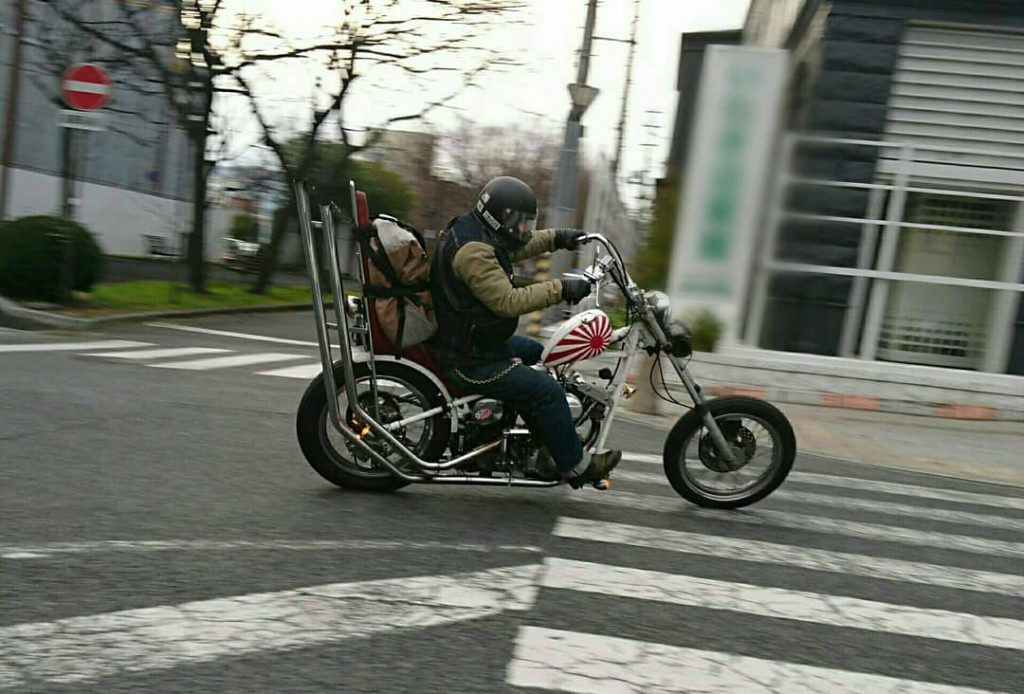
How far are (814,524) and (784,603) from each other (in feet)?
5.77

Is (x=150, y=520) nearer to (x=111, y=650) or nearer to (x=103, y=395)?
(x=111, y=650)

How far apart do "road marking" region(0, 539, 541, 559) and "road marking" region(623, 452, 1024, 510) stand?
311 cm

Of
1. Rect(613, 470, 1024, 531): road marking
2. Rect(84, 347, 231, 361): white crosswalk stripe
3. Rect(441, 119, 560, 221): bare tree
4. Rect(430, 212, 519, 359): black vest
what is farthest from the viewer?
Rect(441, 119, 560, 221): bare tree

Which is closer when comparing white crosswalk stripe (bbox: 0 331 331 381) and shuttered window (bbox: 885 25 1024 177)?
white crosswalk stripe (bbox: 0 331 331 381)

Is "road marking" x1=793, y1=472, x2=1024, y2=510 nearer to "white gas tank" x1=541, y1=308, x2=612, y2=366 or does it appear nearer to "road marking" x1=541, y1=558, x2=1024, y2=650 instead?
"white gas tank" x1=541, y1=308, x2=612, y2=366

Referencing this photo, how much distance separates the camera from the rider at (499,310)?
17.7 ft

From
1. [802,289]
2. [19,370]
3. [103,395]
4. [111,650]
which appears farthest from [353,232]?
[802,289]

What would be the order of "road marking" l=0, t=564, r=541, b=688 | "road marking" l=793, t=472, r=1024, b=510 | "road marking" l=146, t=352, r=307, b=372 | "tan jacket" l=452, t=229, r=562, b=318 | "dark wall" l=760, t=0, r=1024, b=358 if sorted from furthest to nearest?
"dark wall" l=760, t=0, r=1024, b=358 < "road marking" l=146, t=352, r=307, b=372 < "road marking" l=793, t=472, r=1024, b=510 < "tan jacket" l=452, t=229, r=562, b=318 < "road marking" l=0, t=564, r=541, b=688

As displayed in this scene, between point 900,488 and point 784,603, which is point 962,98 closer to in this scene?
point 900,488

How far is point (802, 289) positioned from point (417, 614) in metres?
10.4

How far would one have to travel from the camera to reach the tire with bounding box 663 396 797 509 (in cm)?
596

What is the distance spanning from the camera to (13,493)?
5.33 m

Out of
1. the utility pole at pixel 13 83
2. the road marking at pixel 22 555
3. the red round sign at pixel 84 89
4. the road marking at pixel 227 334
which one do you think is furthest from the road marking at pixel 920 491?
the utility pole at pixel 13 83

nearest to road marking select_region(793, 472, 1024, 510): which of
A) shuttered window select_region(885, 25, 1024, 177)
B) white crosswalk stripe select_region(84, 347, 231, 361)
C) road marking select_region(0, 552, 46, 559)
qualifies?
road marking select_region(0, 552, 46, 559)
